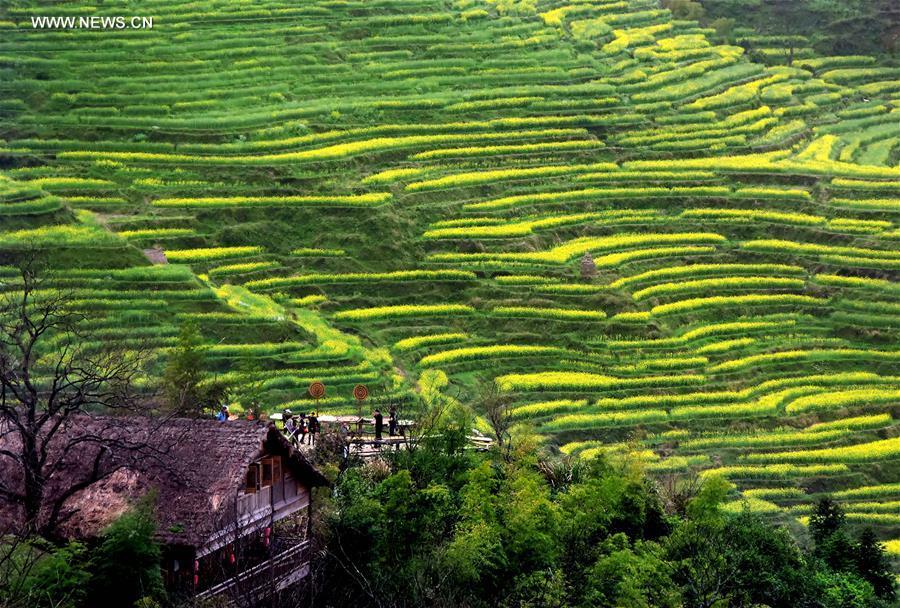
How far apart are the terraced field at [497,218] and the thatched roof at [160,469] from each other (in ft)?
41.5

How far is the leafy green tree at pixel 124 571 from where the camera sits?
2056cm

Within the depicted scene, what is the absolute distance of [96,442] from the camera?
918 inches

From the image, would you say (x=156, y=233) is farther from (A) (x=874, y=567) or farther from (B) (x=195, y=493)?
(A) (x=874, y=567)

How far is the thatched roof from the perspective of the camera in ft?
73.0

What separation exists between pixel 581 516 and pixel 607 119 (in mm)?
35117

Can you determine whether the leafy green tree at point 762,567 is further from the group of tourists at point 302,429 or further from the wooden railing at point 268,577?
the group of tourists at point 302,429

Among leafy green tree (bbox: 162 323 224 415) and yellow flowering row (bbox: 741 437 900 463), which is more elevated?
leafy green tree (bbox: 162 323 224 415)

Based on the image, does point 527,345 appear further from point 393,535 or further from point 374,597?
point 374,597

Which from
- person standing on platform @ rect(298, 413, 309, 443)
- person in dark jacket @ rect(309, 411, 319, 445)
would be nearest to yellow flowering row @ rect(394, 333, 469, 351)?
person standing on platform @ rect(298, 413, 309, 443)

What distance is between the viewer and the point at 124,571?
20.6 metres

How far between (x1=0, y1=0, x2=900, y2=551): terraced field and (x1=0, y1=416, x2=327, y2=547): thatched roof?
12.6 metres

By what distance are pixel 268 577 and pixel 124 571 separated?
2767 millimetres

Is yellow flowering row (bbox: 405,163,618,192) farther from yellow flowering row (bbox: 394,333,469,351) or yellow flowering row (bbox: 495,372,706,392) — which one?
yellow flowering row (bbox: 495,372,706,392)

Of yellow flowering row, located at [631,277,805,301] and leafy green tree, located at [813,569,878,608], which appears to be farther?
yellow flowering row, located at [631,277,805,301]
